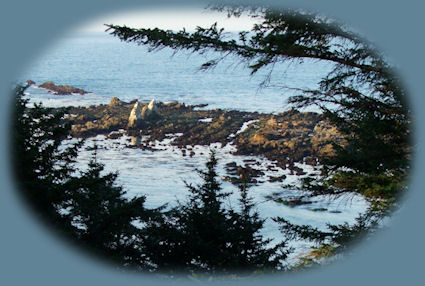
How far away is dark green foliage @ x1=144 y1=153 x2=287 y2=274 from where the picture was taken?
8688 mm

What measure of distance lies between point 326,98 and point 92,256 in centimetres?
550

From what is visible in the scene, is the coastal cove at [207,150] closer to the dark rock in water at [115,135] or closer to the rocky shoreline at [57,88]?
the dark rock in water at [115,135]

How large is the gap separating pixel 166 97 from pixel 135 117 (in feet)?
33.2

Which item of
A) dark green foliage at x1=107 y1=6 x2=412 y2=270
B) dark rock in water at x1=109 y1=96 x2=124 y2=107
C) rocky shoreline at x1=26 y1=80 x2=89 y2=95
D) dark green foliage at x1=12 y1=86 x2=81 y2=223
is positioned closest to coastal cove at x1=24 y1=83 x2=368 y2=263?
dark rock in water at x1=109 y1=96 x2=124 y2=107

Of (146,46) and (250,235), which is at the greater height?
(146,46)

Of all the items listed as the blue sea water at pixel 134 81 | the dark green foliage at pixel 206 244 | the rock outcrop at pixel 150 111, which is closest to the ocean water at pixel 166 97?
the blue sea water at pixel 134 81

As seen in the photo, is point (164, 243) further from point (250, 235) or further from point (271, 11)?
point (271, 11)

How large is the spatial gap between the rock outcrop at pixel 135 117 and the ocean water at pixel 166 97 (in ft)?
12.4

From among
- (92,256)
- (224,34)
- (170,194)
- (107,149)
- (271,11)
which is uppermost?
(107,149)

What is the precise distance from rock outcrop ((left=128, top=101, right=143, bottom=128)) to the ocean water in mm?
3790

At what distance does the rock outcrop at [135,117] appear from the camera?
141ft

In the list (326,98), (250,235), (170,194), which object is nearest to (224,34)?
(326,98)

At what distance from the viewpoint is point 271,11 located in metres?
6.84

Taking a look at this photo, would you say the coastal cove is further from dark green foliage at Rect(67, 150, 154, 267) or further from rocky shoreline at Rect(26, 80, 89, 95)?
dark green foliage at Rect(67, 150, 154, 267)
